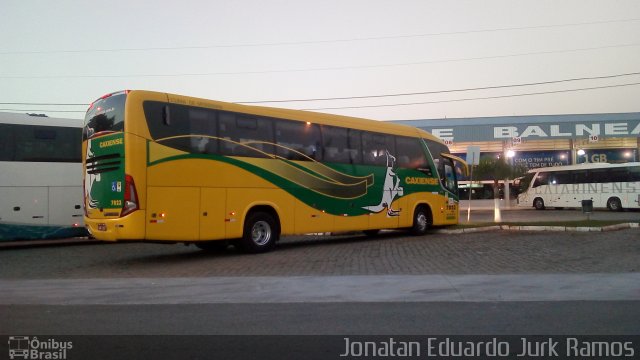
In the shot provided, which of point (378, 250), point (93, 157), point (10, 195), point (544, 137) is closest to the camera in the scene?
point (93, 157)

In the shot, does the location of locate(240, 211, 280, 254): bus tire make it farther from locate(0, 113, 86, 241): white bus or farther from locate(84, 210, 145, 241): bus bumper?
locate(0, 113, 86, 241): white bus

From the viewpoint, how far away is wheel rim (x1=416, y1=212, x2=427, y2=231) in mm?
19188

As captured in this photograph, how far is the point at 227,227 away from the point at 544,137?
3798 centimetres

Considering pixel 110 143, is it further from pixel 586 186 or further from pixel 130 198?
A: pixel 586 186

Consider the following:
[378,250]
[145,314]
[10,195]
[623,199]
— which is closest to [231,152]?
[378,250]

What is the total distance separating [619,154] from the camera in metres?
45.8

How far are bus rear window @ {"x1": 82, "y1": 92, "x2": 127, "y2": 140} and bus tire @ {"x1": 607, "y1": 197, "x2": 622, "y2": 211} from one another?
31.7 m

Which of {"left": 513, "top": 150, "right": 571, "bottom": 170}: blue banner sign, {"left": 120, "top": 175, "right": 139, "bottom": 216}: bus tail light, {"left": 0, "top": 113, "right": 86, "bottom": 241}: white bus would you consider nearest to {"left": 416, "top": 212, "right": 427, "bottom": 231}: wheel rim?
{"left": 120, "top": 175, "right": 139, "bottom": 216}: bus tail light

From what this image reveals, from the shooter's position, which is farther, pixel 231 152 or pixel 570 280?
pixel 231 152

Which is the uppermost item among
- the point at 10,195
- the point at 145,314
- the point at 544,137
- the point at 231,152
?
the point at 544,137

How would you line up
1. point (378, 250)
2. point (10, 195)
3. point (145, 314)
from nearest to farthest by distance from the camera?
point (145, 314), point (378, 250), point (10, 195)

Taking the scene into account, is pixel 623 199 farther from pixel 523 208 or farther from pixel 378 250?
pixel 378 250

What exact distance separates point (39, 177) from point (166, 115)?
7094mm

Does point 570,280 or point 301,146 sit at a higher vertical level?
point 301,146
